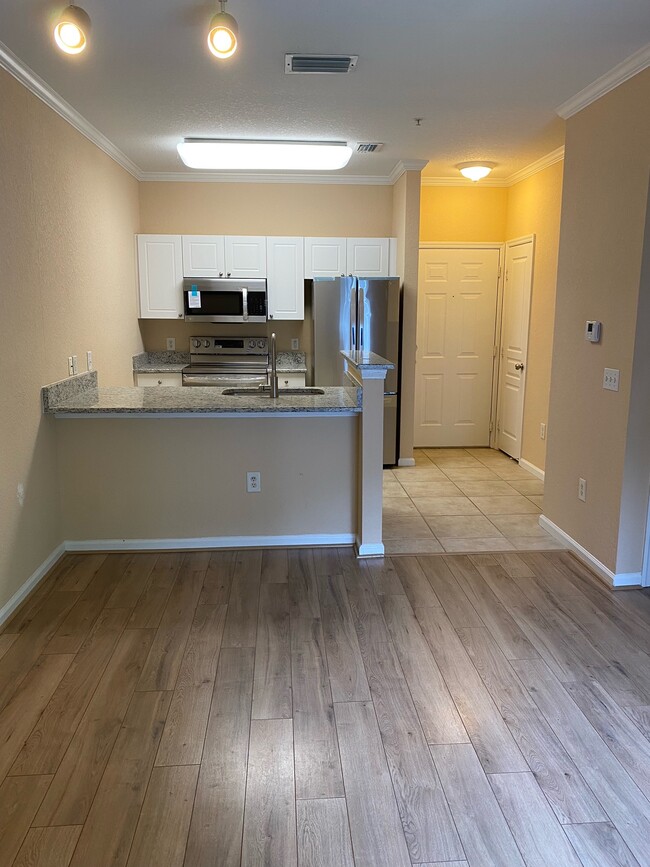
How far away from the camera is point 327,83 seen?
318 centimetres

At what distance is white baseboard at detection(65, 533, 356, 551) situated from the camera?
11.7ft

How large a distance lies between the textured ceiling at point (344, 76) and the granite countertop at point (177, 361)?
179 cm

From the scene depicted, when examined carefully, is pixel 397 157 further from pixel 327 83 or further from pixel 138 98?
pixel 138 98

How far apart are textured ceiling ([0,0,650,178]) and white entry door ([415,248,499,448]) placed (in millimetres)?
1578

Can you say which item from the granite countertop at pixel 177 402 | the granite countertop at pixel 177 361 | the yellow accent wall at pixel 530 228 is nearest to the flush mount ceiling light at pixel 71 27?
the granite countertop at pixel 177 402

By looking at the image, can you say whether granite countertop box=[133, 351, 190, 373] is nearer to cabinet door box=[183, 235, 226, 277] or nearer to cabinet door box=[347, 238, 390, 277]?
cabinet door box=[183, 235, 226, 277]

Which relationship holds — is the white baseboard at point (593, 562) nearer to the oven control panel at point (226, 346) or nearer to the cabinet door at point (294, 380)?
the cabinet door at point (294, 380)

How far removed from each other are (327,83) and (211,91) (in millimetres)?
628

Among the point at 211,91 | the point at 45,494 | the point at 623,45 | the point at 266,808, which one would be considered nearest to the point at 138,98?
the point at 211,91

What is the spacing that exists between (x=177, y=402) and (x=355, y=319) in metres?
2.22

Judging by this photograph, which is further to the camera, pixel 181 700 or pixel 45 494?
pixel 45 494

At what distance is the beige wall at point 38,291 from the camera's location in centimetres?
285

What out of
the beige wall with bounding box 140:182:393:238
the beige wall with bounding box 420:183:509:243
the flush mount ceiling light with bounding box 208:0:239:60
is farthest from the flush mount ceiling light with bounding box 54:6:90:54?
the beige wall with bounding box 420:183:509:243

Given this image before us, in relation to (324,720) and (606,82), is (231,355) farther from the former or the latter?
(324,720)
